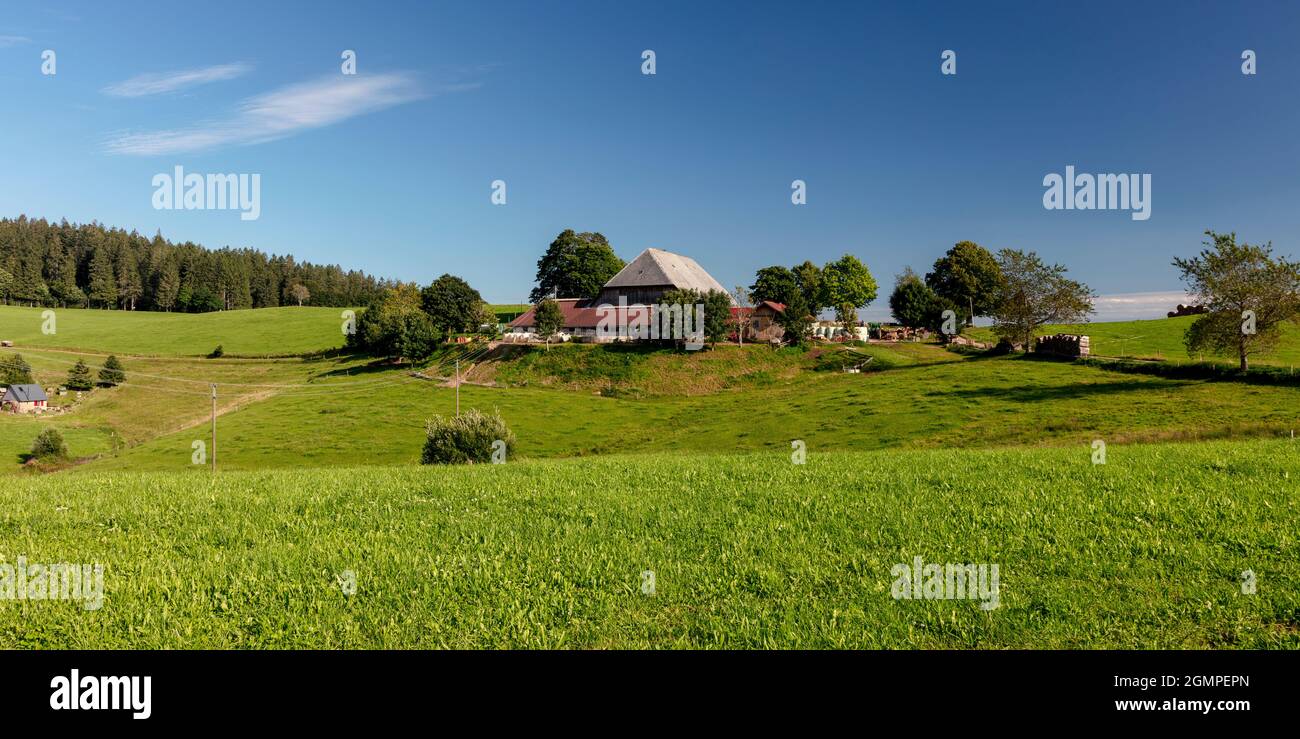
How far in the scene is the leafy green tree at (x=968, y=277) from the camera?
105m

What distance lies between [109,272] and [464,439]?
636 ft

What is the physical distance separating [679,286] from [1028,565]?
9131cm

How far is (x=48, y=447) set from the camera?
52.4 metres

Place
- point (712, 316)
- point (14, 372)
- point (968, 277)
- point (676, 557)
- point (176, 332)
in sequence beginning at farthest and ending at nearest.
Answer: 1. point (176, 332)
2. point (968, 277)
3. point (712, 316)
4. point (14, 372)
5. point (676, 557)

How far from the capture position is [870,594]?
8.27 meters

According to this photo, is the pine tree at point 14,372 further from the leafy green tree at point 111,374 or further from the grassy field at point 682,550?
the grassy field at point 682,550

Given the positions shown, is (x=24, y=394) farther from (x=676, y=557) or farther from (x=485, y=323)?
(x=676, y=557)

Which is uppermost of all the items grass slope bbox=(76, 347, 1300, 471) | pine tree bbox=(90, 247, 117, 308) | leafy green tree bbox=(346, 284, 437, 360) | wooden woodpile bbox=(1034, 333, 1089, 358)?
pine tree bbox=(90, 247, 117, 308)

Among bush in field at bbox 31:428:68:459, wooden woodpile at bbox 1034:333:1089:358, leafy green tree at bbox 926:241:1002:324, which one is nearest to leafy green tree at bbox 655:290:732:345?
wooden woodpile at bbox 1034:333:1089:358

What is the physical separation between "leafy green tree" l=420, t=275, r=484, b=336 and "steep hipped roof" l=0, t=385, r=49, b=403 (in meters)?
43.4

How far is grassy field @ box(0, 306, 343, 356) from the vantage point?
11619cm

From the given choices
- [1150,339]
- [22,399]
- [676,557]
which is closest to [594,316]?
[22,399]

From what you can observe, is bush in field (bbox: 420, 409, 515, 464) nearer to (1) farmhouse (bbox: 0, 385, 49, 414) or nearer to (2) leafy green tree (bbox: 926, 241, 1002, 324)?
(1) farmhouse (bbox: 0, 385, 49, 414)
